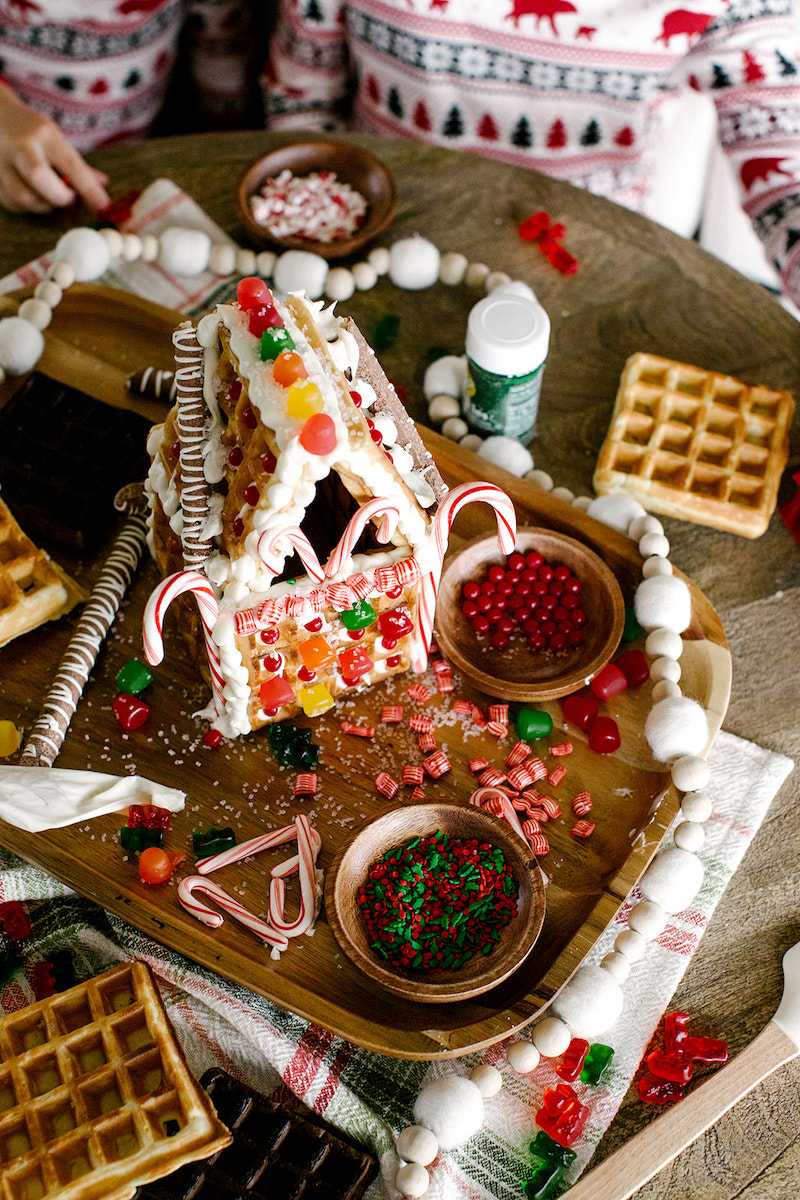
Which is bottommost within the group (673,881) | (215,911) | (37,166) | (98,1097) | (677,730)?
(98,1097)

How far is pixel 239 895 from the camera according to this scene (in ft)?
4.94

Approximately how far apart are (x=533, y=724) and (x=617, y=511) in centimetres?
47

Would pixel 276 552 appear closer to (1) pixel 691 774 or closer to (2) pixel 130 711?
(2) pixel 130 711

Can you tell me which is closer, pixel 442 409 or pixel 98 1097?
pixel 98 1097

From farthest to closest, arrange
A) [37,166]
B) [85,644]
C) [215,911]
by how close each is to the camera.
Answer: [37,166] → [85,644] → [215,911]

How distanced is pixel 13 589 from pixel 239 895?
0.63 metres

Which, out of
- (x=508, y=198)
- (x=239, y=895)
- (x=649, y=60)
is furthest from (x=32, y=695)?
(x=649, y=60)

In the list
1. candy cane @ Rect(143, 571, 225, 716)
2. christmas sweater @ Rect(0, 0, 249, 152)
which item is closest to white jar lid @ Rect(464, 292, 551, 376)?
candy cane @ Rect(143, 571, 225, 716)

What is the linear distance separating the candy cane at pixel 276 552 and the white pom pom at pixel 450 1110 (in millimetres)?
713

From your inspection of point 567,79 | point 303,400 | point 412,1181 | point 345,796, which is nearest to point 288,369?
point 303,400

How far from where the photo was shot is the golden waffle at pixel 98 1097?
4.12 feet

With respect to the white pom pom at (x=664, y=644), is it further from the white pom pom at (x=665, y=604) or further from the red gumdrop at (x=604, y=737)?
the red gumdrop at (x=604, y=737)

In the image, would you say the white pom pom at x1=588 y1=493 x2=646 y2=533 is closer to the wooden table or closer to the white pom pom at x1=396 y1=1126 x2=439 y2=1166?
the wooden table

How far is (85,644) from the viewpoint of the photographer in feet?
5.55
